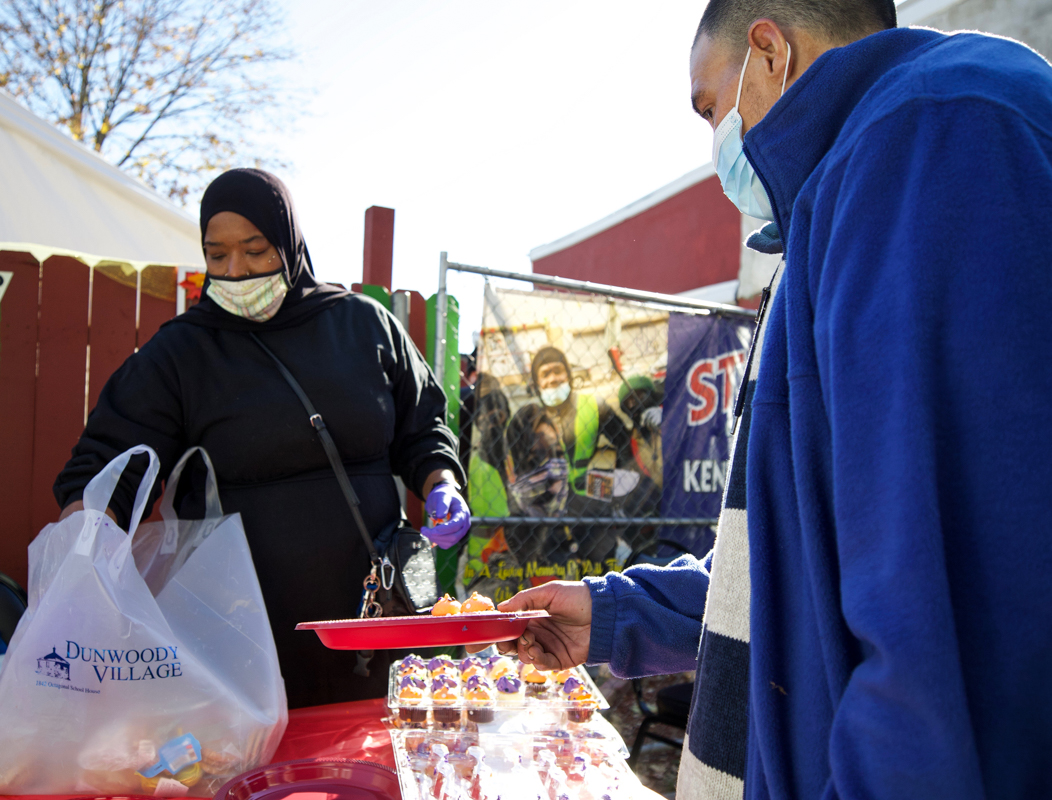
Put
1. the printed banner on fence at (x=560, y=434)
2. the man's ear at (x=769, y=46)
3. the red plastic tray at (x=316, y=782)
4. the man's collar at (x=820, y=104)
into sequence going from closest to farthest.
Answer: the man's collar at (x=820, y=104)
the man's ear at (x=769, y=46)
the red plastic tray at (x=316, y=782)
the printed banner on fence at (x=560, y=434)

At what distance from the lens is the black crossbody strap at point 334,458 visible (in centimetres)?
212

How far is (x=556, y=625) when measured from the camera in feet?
4.50

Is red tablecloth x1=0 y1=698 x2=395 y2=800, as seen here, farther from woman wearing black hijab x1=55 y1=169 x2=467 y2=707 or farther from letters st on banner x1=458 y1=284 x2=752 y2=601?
letters st on banner x1=458 y1=284 x2=752 y2=601

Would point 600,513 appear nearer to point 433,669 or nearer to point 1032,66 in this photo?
point 433,669

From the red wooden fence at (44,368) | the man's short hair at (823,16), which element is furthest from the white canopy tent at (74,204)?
the man's short hair at (823,16)

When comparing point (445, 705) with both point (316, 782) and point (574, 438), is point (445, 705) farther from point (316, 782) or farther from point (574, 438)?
point (574, 438)

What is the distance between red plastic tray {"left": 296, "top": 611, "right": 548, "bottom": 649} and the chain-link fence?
2.29 meters

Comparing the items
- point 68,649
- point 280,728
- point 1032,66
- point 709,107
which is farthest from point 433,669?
point 1032,66

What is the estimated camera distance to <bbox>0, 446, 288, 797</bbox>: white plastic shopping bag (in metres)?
1.29

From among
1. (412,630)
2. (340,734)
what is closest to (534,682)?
(340,734)

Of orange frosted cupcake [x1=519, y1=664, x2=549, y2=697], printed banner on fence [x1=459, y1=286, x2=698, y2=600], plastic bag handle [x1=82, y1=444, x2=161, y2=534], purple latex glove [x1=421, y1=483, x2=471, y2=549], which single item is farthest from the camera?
printed banner on fence [x1=459, y1=286, x2=698, y2=600]

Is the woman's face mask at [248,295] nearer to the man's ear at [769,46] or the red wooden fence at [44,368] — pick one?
the red wooden fence at [44,368]

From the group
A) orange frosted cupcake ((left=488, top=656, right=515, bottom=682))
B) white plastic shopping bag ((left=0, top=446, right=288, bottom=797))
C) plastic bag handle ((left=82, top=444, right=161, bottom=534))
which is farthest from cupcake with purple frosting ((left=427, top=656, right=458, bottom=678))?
plastic bag handle ((left=82, top=444, right=161, bottom=534))

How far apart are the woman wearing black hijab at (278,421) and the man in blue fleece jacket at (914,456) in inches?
62.3
